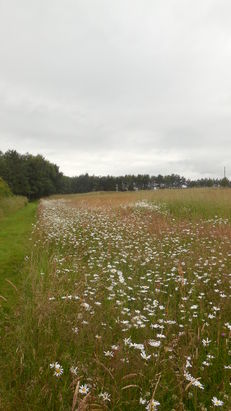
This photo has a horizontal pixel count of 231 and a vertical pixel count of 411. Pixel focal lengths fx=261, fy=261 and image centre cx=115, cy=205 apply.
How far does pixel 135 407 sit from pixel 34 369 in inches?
38.6

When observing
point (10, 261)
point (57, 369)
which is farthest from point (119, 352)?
point (10, 261)

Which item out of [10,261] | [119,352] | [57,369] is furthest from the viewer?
[10,261]

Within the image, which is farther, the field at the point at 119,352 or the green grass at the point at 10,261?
the green grass at the point at 10,261

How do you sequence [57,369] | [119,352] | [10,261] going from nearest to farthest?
[57,369] < [119,352] < [10,261]

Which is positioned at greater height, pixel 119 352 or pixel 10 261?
pixel 119 352

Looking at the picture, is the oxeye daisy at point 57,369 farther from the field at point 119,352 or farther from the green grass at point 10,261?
the green grass at point 10,261

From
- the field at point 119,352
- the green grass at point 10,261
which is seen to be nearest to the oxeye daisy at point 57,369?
the field at point 119,352

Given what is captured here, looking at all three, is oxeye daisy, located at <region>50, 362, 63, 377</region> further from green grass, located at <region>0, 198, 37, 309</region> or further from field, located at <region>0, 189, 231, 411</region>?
green grass, located at <region>0, 198, 37, 309</region>

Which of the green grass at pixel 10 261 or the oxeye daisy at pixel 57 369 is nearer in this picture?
the oxeye daisy at pixel 57 369

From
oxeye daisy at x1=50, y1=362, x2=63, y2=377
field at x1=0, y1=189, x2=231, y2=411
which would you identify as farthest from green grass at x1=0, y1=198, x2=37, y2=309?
oxeye daisy at x1=50, y1=362, x2=63, y2=377

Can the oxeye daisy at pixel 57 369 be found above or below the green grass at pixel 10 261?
above

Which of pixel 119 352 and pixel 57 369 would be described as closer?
pixel 57 369

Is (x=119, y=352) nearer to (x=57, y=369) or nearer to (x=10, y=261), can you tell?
(x=57, y=369)

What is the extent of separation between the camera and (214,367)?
9.01 feet
